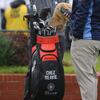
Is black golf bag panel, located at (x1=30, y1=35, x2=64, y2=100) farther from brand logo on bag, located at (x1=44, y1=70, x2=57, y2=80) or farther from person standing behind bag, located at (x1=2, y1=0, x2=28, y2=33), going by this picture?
person standing behind bag, located at (x1=2, y1=0, x2=28, y2=33)

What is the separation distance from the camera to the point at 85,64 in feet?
24.7

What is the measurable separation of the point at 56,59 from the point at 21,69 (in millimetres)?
2038

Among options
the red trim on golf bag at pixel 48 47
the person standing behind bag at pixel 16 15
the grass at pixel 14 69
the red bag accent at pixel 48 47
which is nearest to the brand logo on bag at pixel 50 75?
the red trim on golf bag at pixel 48 47

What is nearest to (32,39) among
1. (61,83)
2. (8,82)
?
(61,83)

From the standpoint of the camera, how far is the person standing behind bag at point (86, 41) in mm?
7480

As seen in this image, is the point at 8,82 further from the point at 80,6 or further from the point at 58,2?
the point at 80,6

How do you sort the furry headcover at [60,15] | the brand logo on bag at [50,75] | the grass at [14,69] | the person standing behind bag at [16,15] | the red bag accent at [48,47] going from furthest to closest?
the person standing behind bag at [16,15] → the grass at [14,69] → the furry headcover at [60,15] → the red bag accent at [48,47] → the brand logo on bag at [50,75]

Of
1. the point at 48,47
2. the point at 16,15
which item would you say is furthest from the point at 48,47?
the point at 16,15

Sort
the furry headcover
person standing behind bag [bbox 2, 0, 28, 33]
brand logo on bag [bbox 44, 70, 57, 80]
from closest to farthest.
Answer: brand logo on bag [bbox 44, 70, 57, 80] < the furry headcover < person standing behind bag [bbox 2, 0, 28, 33]

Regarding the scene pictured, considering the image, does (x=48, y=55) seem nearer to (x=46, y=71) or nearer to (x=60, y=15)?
(x=46, y=71)

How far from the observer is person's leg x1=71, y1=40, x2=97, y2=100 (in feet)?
24.7

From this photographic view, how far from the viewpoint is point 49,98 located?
751cm

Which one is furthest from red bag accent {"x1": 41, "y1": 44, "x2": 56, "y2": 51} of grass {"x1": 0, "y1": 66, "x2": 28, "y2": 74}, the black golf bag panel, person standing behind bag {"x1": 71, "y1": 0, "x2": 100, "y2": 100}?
grass {"x1": 0, "y1": 66, "x2": 28, "y2": 74}

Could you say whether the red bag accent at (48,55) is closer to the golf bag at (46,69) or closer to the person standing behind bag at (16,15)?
the golf bag at (46,69)
